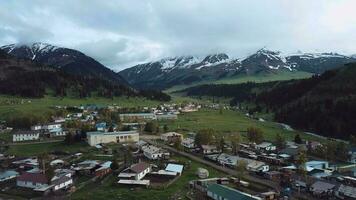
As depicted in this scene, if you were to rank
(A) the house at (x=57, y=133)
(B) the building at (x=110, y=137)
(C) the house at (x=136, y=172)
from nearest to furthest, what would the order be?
(C) the house at (x=136, y=172) → (B) the building at (x=110, y=137) → (A) the house at (x=57, y=133)

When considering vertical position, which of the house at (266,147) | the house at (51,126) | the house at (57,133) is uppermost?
the house at (51,126)

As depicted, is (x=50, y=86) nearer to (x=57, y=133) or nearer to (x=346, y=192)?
(x=57, y=133)

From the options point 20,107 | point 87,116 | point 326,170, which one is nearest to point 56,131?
point 87,116

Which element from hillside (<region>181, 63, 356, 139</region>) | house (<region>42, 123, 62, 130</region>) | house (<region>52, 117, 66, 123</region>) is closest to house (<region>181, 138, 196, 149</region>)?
house (<region>42, 123, 62, 130</region>)

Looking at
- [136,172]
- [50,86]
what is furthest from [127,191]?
[50,86]

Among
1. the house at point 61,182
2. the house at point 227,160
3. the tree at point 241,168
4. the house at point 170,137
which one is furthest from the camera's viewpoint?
the house at point 170,137

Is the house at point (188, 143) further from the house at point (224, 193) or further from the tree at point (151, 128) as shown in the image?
the house at point (224, 193)

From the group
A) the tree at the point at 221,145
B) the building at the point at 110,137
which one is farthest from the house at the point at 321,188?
the building at the point at 110,137
